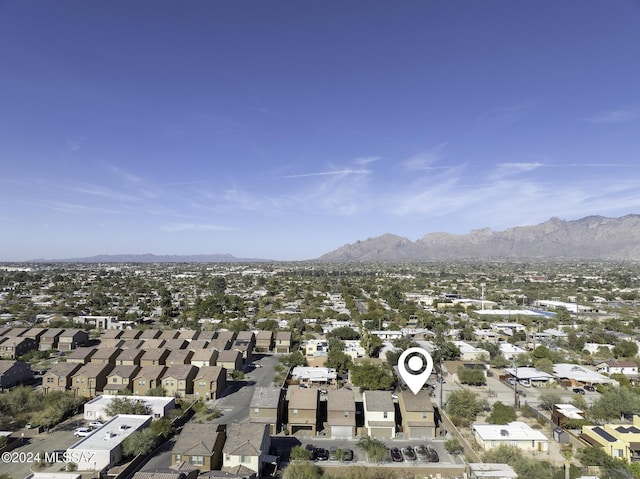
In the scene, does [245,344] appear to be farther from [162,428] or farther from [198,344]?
[162,428]

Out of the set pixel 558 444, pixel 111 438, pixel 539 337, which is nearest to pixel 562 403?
pixel 558 444

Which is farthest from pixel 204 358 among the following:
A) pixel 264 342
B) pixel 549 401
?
pixel 549 401

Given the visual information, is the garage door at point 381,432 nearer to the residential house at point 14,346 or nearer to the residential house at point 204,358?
the residential house at point 204,358

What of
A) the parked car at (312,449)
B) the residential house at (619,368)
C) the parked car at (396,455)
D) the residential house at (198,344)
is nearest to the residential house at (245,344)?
the residential house at (198,344)

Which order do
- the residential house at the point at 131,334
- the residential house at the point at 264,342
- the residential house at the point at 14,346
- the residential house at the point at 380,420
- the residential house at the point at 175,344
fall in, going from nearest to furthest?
the residential house at the point at 380,420 → the residential house at the point at 175,344 → the residential house at the point at 14,346 → the residential house at the point at 131,334 → the residential house at the point at 264,342

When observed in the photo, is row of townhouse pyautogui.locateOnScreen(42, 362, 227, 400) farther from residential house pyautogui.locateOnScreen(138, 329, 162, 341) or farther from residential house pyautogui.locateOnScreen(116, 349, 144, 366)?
residential house pyautogui.locateOnScreen(138, 329, 162, 341)

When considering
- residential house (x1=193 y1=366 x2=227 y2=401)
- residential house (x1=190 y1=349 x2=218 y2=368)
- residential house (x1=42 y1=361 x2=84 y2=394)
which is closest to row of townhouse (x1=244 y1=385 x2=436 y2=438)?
residential house (x1=193 y1=366 x2=227 y2=401)
